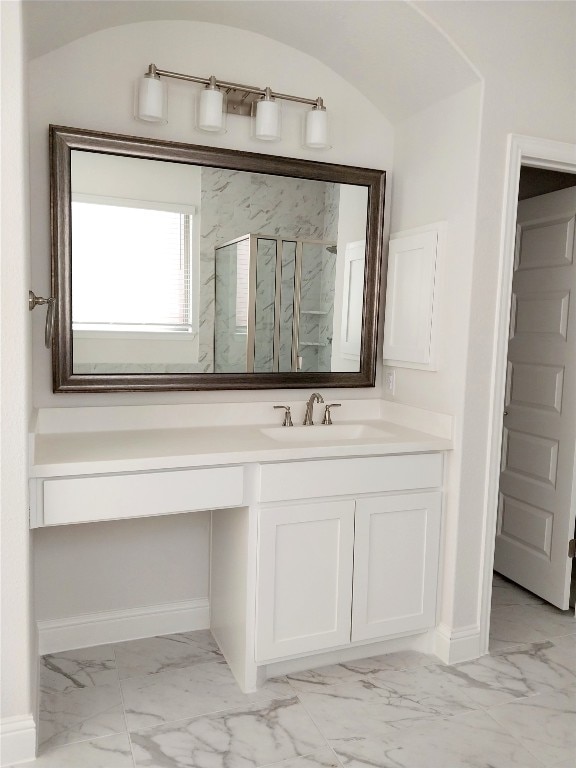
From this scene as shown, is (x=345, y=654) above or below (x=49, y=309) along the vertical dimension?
below

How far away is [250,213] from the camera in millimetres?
2582

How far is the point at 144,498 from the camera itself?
2.04m

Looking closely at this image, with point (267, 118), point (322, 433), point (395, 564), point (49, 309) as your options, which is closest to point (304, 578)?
point (395, 564)

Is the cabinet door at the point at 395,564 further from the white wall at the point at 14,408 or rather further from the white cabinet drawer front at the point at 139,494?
the white wall at the point at 14,408

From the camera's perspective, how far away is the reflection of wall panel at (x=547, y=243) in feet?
9.79

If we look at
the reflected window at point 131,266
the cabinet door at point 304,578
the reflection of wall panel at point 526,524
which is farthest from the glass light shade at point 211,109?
the reflection of wall panel at point 526,524

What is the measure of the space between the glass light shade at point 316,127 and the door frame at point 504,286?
28.2 inches

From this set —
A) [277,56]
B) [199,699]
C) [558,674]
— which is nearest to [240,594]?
[199,699]

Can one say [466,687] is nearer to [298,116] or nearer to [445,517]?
[445,517]

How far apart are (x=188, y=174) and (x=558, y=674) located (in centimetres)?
239

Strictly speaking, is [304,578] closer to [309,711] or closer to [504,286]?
[309,711]

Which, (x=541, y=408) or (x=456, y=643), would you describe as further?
(x=541, y=408)

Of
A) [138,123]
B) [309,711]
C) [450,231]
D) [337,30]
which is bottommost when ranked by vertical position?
[309,711]

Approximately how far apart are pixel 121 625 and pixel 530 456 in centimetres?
209
